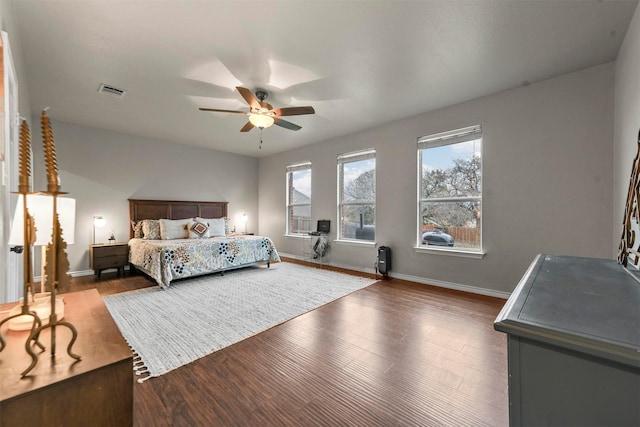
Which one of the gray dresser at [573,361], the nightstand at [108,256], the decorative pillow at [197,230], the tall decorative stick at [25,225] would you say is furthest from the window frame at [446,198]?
the nightstand at [108,256]

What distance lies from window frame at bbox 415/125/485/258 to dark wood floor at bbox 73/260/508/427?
1119mm

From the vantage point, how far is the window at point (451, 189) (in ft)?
12.2

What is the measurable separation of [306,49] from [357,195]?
3108mm

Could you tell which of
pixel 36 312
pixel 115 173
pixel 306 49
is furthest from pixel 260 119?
pixel 115 173

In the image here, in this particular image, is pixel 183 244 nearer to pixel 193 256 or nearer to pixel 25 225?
pixel 193 256

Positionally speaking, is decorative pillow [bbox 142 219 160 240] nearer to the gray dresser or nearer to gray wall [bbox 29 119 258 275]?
gray wall [bbox 29 119 258 275]

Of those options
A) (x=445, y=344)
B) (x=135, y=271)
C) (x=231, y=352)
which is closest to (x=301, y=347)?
(x=231, y=352)

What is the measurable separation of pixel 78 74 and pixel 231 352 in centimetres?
347

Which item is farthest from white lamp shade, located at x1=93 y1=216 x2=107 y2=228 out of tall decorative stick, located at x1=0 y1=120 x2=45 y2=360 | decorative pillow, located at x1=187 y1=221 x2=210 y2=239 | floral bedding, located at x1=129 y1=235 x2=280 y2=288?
tall decorative stick, located at x1=0 y1=120 x2=45 y2=360

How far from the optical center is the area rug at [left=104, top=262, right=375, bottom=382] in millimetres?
2193

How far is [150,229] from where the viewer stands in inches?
196

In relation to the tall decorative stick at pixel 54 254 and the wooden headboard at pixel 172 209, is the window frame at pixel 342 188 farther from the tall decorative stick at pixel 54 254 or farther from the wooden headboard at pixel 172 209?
the tall decorative stick at pixel 54 254

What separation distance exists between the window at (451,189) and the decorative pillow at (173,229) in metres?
4.47

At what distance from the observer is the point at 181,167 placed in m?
5.88
